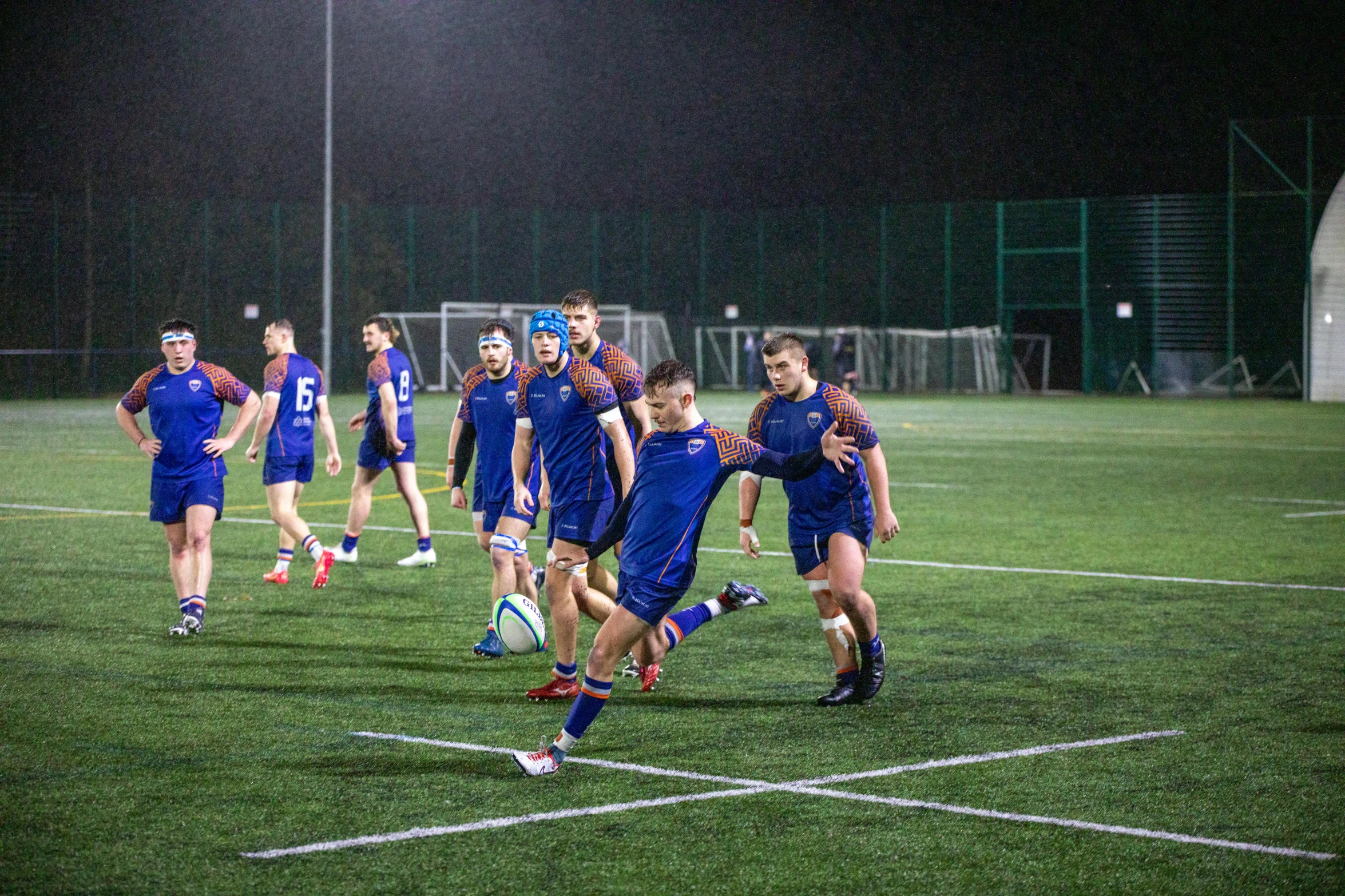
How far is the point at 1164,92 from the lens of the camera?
54344mm

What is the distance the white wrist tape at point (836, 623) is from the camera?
25.7 ft

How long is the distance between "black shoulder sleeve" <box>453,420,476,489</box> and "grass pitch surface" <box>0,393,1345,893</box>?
3.13 ft

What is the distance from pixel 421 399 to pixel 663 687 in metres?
36.3

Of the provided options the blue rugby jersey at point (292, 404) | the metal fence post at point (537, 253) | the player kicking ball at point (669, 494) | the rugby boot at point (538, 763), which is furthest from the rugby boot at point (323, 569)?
the metal fence post at point (537, 253)

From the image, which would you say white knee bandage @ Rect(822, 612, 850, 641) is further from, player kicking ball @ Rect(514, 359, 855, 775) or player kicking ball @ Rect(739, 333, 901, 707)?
player kicking ball @ Rect(514, 359, 855, 775)

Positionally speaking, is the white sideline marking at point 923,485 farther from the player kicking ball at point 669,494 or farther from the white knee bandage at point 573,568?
the player kicking ball at point 669,494

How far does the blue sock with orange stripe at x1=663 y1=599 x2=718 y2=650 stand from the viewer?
24.4 ft

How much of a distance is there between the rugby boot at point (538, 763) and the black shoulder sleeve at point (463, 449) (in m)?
3.91

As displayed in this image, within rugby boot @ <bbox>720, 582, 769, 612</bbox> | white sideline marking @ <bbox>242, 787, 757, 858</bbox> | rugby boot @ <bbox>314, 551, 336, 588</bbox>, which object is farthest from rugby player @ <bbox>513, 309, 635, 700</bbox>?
rugby boot @ <bbox>314, 551, 336, 588</bbox>

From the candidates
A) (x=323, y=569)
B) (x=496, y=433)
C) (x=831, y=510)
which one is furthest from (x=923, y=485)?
(x=831, y=510)

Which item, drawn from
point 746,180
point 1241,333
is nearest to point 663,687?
point 1241,333

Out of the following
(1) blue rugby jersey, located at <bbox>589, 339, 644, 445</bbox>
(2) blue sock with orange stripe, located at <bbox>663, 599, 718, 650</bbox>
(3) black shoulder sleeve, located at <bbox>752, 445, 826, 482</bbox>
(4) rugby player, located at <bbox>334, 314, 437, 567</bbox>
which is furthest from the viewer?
(4) rugby player, located at <bbox>334, 314, 437, 567</bbox>

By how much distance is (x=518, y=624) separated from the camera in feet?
26.1

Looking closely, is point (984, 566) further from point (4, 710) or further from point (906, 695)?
point (4, 710)
